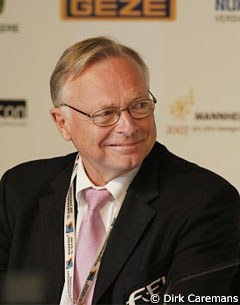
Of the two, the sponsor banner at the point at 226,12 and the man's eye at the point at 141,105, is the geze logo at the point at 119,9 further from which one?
the man's eye at the point at 141,105

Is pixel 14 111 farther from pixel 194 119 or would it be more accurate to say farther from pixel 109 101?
pixel 109 101

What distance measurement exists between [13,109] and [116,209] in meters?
1.61

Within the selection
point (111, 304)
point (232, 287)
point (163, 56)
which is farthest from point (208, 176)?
point (163, 56)

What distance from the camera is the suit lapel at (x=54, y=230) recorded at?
1492mm

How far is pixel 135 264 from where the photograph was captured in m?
1.41

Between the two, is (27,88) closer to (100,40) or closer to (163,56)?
(163,56)

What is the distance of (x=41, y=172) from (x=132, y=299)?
0.52 m

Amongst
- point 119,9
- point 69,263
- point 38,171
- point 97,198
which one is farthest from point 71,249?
point 119,9

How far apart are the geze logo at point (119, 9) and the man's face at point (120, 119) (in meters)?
1.43

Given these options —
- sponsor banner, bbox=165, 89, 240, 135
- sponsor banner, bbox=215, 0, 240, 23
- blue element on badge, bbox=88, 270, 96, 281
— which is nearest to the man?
blue element on badge, bbox=88, 270, 96, 281

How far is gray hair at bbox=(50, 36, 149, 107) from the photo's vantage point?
1.45 m

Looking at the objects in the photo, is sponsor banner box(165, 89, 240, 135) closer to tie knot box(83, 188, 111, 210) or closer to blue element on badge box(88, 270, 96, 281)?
tie knot box(83, 188, 111, 210)

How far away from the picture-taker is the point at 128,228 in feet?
4.72

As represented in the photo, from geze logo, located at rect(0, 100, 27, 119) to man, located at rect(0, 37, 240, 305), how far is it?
141cm
